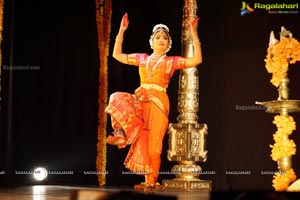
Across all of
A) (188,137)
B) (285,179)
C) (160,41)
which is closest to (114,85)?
(160,41)

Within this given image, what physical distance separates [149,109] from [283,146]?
1441mm

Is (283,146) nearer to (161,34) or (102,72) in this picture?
(161,34)

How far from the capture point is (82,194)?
1157mm

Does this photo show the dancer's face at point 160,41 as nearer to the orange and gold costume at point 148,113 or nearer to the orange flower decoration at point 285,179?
the orange and gold costume at point 148,113

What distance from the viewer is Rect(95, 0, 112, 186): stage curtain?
554cm

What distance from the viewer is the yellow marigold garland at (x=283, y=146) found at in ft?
16.3

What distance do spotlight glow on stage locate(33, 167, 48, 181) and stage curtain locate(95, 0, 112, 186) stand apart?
66 centimetres

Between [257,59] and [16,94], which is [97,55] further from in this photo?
[257,59]

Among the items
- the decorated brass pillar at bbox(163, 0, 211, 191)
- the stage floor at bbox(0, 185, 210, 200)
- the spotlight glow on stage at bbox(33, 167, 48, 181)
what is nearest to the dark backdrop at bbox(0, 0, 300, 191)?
the spotlight glow on stage at bbox(33, 167, 48, 181)

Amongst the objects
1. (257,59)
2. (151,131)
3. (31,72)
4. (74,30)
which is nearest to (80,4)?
(74,30)

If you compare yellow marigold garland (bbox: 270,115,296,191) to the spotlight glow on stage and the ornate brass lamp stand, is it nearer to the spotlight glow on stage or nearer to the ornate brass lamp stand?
the ornate brass lamp stand

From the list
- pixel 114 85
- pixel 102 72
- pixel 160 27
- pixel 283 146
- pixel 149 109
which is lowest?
pixel 283 146

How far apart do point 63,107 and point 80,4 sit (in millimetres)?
1232

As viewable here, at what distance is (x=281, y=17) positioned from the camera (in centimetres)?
532
